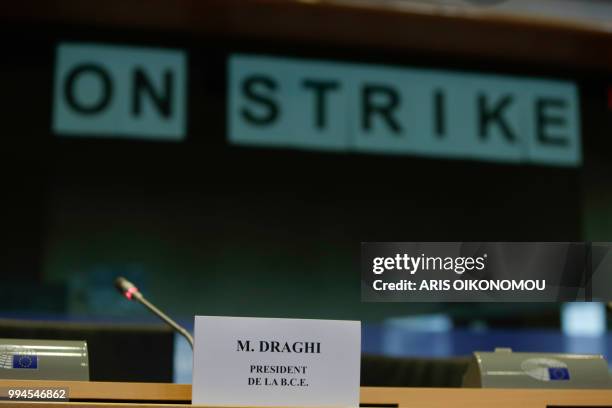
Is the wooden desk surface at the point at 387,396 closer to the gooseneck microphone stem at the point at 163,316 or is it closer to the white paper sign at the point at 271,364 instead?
the white paper sign at the point at 271,364

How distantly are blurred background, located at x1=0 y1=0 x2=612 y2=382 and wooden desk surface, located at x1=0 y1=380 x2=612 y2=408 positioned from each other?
2.40 metres

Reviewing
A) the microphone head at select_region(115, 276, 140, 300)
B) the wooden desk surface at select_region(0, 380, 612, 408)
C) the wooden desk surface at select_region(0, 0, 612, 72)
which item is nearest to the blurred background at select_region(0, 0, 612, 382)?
the wooden desk surface at select_region(0, 0, 612, 72)

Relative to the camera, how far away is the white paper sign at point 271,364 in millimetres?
1121

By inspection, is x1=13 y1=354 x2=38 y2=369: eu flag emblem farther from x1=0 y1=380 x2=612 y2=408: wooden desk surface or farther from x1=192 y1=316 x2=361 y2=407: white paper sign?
x1=192 y1=316 x2=361 y2=407: white paper sign

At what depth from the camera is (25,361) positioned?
4.41 ft

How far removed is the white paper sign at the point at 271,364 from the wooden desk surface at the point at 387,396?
9cm

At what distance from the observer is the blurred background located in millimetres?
3631

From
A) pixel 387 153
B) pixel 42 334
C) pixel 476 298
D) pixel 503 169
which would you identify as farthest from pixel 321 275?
pixel 476 298

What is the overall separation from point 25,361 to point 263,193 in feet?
8.31

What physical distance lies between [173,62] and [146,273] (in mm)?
952

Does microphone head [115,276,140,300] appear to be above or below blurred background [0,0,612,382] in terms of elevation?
below

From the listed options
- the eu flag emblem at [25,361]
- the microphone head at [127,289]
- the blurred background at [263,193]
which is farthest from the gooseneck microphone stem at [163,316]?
the blurred background at [263,193]

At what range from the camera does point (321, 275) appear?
387 centimetres

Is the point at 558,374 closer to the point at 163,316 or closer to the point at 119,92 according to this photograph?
the point at 163,316
